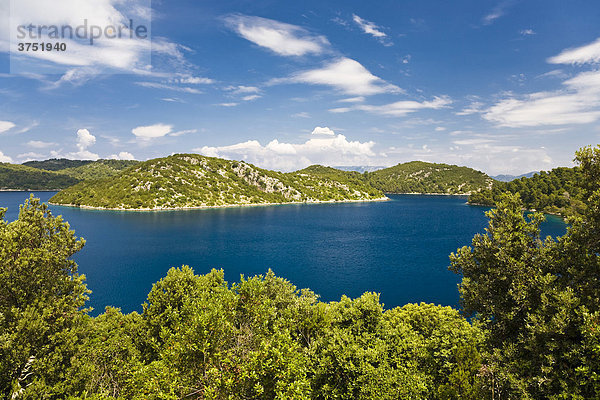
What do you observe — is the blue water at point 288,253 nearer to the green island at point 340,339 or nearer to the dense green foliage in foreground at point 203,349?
the dense green foliage in foreground at point 203,349

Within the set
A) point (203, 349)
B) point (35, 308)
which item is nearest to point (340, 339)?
point (203, 349)

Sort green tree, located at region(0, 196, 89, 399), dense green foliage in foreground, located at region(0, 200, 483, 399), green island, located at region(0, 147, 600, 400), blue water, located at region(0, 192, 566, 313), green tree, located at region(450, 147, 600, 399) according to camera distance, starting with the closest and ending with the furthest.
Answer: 1. green tree, located at region(450, 147, 600, 399)
2. green island, located at region(0, 147, 600, 400)
3. dense green foliage in foreground, located at region(0, 200, 483, 399)
4. green tree, located at region(0, 196, 89, 399)
5. blue water, located at region(0, 192, 566, 313)

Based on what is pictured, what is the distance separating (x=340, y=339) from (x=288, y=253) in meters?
83.3

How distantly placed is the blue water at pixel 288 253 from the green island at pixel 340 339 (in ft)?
122

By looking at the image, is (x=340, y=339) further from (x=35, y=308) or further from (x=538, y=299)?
(x=35, y=308)

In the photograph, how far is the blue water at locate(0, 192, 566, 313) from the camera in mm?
73000

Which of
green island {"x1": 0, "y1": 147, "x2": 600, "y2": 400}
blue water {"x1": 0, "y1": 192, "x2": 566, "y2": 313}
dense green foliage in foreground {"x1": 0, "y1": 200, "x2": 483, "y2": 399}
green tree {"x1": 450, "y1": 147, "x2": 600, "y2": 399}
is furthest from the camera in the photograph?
blue water {"x1": 0, "y1": 192, "x2": 566, "y2": 313}

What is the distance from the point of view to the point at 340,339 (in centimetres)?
2684

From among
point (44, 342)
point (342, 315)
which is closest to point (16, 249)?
point (44, 342)

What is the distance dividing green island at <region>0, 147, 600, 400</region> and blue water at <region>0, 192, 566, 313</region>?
37101 millimetres

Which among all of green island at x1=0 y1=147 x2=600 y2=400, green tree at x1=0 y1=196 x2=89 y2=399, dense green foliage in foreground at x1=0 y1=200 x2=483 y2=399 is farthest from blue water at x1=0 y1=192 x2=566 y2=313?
green tree at x1=0 y1=196 x2=89 y2=399

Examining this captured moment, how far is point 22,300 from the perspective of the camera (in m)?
24.6

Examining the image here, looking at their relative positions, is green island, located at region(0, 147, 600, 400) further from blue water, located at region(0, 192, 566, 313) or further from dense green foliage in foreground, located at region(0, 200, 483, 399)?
blue water, located at region(0, 192, 566, 313)

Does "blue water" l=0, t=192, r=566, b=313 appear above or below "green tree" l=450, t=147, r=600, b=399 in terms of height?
below
